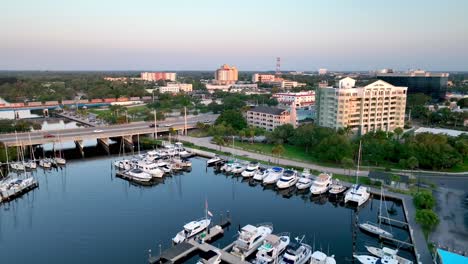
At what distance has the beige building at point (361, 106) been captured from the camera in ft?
233

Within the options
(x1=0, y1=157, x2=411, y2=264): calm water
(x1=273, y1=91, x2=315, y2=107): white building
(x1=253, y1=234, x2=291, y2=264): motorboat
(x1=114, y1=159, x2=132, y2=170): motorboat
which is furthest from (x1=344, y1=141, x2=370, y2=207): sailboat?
(x1=273, y1=91, x2=315, y2=107): white building

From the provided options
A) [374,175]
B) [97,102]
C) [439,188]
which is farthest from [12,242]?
[97,102]

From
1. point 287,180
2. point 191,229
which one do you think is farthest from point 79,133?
point 191,229

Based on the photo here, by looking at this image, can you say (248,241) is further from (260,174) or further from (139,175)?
(139,175)

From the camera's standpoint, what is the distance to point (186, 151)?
61.9 m

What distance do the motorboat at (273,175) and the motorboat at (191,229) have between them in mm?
14767

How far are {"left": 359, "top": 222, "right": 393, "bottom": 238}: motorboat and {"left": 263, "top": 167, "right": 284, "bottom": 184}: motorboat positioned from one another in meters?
→ 15.1

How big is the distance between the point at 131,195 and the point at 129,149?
26174 millimetres

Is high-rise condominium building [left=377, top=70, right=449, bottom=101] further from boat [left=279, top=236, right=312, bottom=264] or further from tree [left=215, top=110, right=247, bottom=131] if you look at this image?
boat [left=279, top=236, right=312, bottom=264]

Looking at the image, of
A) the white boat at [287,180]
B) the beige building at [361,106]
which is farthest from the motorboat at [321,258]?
the beige building at [361,106]

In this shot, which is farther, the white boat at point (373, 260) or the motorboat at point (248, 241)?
the motorboat at point (248, 241)

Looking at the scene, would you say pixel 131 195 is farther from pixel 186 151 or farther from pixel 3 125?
pixel 3 125

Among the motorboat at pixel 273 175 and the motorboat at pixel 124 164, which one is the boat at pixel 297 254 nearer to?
the motorboat at pixel 273 175

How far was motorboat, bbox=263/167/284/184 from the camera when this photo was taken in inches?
1842
